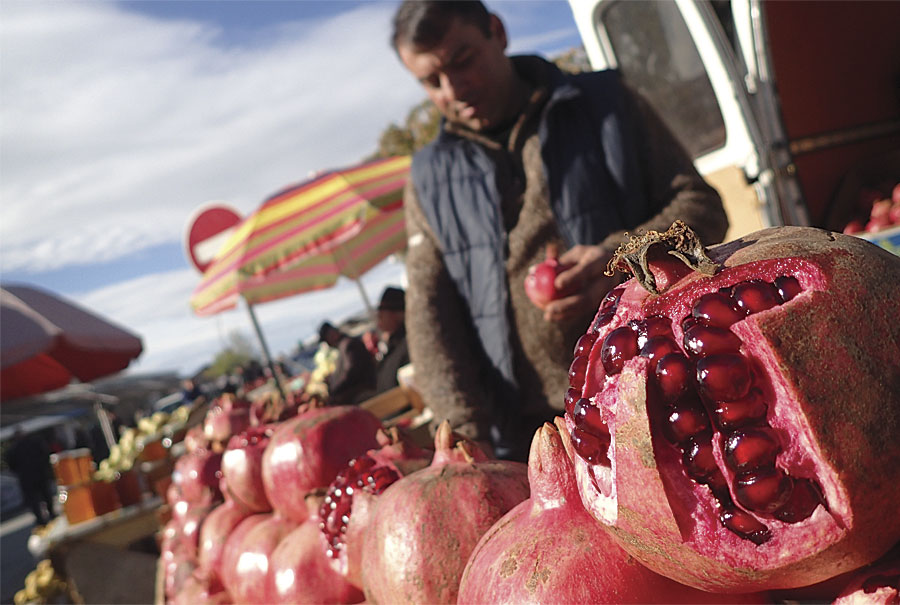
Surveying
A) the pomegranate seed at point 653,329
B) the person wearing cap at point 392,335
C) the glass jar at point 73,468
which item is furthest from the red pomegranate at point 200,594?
the glass jar at point 73,468

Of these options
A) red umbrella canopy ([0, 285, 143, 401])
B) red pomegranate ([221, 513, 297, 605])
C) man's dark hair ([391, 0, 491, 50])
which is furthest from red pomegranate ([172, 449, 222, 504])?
red umbrella canopy ([0, 285, 143, 401])

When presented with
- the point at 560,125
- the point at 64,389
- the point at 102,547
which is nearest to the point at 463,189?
the point at 560,125

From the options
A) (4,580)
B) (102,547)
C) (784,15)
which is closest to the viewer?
(784,15)

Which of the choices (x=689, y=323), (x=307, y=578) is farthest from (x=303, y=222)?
(x=689, y=323)

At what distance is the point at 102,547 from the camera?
4672 millimetres

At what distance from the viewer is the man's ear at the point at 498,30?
1.92m

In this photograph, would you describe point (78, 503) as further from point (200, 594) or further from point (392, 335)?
point (200, 594)

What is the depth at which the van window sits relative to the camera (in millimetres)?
4234

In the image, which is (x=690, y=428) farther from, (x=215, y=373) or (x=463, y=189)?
(x=215, y=373)

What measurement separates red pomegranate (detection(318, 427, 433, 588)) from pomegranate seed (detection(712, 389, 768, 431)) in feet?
2.10

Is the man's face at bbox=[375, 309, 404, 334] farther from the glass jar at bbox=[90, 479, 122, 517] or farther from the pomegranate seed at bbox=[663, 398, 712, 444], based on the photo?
the pomegranate seed at bbox=[663, 398, 712, 444]

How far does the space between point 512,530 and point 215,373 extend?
1069 inches

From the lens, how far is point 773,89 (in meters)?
3.93

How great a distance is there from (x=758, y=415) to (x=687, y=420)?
5 cm
